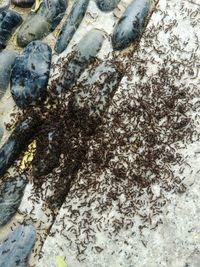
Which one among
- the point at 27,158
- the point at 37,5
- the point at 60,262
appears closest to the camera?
the point at 60,262

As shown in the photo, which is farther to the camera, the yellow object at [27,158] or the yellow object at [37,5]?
the yellow object at [37,5]

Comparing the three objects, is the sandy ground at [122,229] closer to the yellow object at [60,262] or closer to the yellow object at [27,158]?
the yellow object at [60,262]

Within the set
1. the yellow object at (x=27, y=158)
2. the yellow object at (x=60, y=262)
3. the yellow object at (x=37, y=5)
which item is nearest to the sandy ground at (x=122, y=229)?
the yellow object at (x=60, y=262)

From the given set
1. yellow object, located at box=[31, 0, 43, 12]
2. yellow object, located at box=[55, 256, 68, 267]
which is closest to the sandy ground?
yellow object, located at box=[55, 256, 68, 267]

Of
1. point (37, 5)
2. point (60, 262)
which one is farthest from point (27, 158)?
point (37, 5)

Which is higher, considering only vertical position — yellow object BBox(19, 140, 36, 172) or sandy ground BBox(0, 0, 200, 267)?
yellow object BBox(19, 140, 36, 172)

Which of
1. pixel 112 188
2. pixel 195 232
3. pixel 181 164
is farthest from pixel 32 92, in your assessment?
pixel 195 232

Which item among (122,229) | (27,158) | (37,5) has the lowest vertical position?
(122,229)

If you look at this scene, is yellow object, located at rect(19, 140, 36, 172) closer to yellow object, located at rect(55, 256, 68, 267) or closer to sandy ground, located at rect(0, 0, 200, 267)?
sandy ground, located at rect(0, 0, 200, 267)

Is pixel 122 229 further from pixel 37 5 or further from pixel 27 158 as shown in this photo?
pixel 37 5
